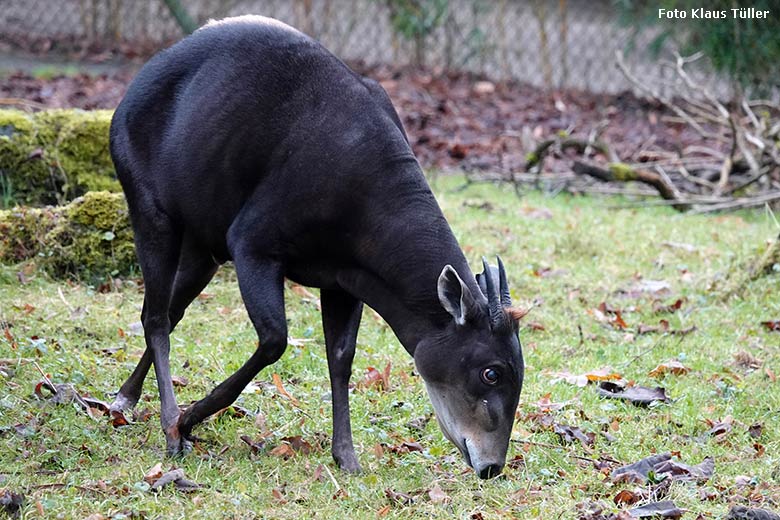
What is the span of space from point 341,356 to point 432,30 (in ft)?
36.4

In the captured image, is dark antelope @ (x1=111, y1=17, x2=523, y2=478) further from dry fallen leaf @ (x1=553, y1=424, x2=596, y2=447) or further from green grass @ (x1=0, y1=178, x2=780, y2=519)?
dry fallen leaf @ (x1=553, y1=424, x2=596, y2=447)

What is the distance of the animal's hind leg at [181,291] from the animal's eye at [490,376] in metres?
1.69

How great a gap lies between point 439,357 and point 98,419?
1624 millimetres

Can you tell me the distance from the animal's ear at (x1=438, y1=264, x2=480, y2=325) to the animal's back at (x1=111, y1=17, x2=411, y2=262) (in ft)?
2.01

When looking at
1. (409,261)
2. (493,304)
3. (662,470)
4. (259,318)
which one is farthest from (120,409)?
(662,470)

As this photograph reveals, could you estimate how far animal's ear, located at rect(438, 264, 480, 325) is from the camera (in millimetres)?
4082

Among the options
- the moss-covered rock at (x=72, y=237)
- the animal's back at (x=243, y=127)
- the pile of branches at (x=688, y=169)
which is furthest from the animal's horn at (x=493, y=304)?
the pile of branches at (x=688, y=169)

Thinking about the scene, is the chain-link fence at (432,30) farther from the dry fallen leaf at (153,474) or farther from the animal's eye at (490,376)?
the animal's eye at (490,376)

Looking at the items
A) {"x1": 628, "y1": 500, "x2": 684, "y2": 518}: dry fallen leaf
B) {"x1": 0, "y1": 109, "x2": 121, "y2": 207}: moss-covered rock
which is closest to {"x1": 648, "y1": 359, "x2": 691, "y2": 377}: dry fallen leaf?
{"x1": 628, "y1": 500, "x2": 684, "y2": 518}: dry fallen leaf

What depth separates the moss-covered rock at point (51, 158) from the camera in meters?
7.46

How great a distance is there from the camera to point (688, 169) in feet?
35.7

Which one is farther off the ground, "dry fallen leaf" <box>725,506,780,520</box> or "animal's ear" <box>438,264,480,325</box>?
"animal's ear" <box>438,264,480,325</box>

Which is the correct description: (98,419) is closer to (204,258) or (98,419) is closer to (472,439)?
(204,258)

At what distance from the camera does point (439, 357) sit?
4.27 m
